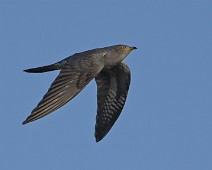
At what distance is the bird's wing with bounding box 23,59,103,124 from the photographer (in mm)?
12390

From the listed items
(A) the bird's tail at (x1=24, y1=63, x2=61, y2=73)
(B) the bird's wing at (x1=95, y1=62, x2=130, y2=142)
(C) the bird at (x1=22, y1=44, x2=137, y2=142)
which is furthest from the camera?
(B) the bird's wing at (x1=95, y1=62, x2=130, y2=142)

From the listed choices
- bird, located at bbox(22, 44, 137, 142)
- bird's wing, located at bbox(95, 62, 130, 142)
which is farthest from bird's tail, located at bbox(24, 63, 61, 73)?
bird's wing, located at bbox(95, 62, 130, 142)

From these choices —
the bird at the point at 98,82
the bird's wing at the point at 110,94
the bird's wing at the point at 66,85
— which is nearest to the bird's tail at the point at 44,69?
the bird at the point at 98,82

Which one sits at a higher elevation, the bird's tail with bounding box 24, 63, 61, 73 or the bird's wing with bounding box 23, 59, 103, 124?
the bird's tail with bounding box 24, 63, 61, 73

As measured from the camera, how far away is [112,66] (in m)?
15.8

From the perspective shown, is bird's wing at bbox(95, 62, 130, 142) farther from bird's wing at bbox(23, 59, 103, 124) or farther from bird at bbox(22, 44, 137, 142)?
bird's wing at bbox(23, 59, 103, 124)

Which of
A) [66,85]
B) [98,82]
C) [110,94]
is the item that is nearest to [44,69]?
[66,85]

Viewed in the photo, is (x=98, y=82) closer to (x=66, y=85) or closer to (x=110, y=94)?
(x=110, y=94)

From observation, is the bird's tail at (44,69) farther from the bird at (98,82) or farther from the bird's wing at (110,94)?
the bird's wing at (110,94)

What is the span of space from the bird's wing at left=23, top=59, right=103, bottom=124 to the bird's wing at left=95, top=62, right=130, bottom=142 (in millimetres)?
2478

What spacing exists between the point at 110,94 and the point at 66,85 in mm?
3956

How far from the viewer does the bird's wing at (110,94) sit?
55.1 feet

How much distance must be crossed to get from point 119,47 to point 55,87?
3022 millimetres

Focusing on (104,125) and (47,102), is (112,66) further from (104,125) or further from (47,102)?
(47,102)
